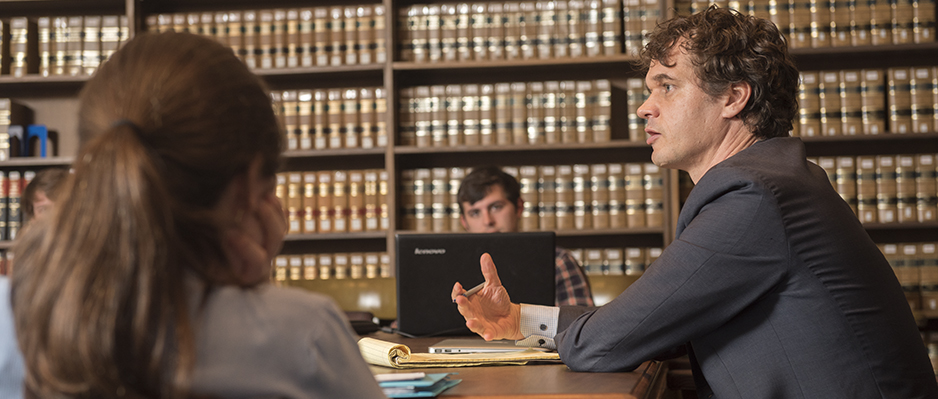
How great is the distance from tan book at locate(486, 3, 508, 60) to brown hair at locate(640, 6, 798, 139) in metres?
1.86

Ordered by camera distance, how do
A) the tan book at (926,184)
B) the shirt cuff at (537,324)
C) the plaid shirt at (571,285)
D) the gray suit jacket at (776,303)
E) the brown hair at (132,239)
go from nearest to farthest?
the brown hair at (132,239) → the gray suit jacket at (776,303) → the shirt cuff at (537,324) → the plaid shirt at (571,285) → the tan book at (926,184)

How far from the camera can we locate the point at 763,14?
10.1 ft

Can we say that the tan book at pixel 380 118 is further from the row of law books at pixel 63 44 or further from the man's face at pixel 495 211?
the row of law books at pixel 63 44

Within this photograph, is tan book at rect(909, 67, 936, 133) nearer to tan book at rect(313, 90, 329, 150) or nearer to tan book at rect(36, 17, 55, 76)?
tan book at rect(313, 90, 329, 150)

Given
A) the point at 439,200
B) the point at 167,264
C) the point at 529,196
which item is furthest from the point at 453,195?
the point at 167,264

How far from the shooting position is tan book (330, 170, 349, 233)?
322 centimetres

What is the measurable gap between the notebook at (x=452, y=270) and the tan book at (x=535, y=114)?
159 centimetres

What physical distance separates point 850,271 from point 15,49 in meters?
3.55

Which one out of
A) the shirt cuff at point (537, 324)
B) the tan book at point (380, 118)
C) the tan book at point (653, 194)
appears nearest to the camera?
the shirt cuff at point (537, 324)

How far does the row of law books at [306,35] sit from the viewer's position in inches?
128

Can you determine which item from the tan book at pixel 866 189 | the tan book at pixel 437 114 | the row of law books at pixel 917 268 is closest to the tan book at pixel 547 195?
the tan book at pixel 437 114

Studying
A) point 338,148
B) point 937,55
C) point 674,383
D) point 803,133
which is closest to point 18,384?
point 674,383

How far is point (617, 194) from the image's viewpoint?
3.12 meters

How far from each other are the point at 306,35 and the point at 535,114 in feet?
3.60
